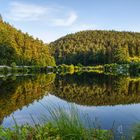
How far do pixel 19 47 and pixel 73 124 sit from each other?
127m

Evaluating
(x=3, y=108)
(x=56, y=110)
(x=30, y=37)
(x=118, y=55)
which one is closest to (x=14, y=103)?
(x=3, y=108)

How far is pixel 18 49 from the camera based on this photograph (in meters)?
131

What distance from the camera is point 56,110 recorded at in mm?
10227

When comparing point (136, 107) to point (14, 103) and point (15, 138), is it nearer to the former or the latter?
point (14, 103)

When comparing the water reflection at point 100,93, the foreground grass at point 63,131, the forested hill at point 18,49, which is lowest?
the water reflection at point 100,93

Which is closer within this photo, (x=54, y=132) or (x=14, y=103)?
(x=54, y=132)

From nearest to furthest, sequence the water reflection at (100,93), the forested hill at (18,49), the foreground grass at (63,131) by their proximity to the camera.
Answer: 1. the foreground grass at (63,131)
2. the water reflection at (100,93)
3. the forested hill at (18,49)

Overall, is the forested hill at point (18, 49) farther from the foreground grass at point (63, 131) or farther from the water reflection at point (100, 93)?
the foreground grass at point (63, 131)

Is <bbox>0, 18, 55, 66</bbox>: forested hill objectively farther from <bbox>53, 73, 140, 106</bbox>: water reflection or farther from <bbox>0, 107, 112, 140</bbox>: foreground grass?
<bbox>0, 107, 112, 140</bbox>: foreground grass

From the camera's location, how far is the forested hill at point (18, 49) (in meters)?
120

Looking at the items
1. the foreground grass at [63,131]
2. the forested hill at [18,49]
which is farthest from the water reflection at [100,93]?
the forested hill at [18,49]

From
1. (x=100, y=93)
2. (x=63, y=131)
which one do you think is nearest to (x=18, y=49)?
(x=100, y=93)

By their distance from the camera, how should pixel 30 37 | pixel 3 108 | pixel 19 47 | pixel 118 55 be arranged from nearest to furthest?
pixel 3 108 → pixel 19 47 → pixel 30 37 → pixel 118 55

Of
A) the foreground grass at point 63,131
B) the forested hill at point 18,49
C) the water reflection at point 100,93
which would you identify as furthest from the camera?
the forested hill at point 18,49
